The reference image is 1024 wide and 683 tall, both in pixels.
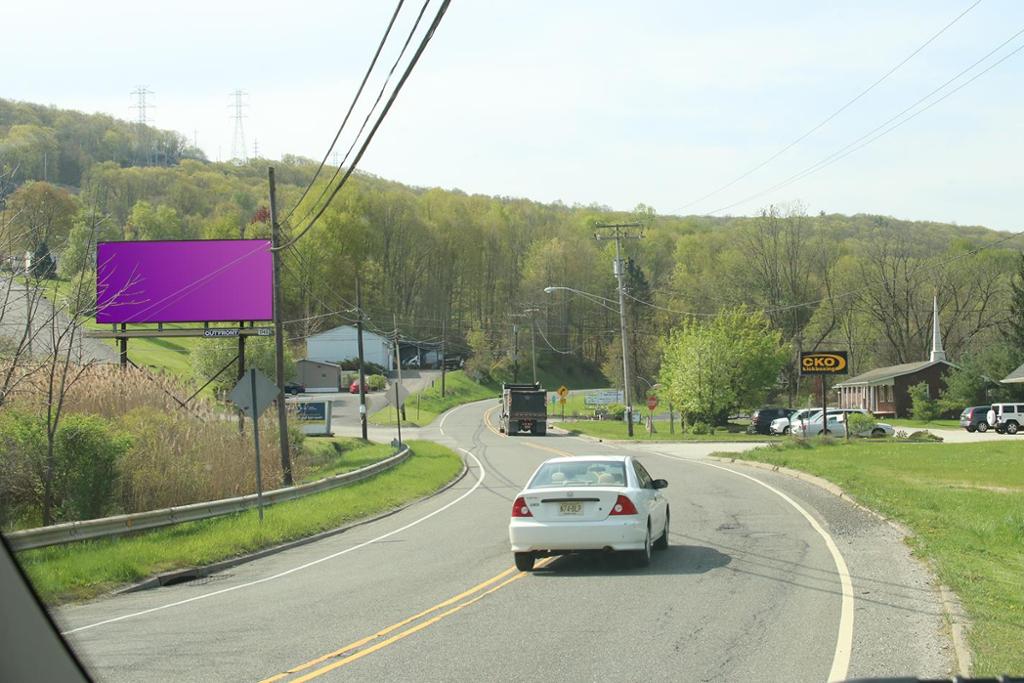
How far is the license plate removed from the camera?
13484 mm

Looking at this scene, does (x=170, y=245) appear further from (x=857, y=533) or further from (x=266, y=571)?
(x=857, y=533)

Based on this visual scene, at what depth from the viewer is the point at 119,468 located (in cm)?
2167

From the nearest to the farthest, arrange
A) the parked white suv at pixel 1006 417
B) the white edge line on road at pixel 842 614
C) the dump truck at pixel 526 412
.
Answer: the white edge line on road at pixel 842 614, the parked white suv at pixel 1006 417, the dump truck at pixel 526 412

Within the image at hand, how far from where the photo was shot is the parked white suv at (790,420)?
185 feet

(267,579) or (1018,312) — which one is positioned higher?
(1018,312)

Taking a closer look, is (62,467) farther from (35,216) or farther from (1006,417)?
(1006,417)

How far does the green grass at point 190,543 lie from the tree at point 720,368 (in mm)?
37834

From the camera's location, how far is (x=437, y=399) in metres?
101

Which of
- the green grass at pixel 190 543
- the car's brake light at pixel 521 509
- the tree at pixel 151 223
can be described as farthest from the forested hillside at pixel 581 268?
the car's brake light at pixel 521 509

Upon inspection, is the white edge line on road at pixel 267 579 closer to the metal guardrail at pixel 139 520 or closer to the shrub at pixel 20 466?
the metal guardrail at pixel 139 520

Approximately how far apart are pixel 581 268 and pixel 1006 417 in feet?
196

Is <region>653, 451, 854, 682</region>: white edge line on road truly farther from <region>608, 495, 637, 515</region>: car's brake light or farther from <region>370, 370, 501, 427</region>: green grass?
<region>370, 370, 501, 427</region>: green grass

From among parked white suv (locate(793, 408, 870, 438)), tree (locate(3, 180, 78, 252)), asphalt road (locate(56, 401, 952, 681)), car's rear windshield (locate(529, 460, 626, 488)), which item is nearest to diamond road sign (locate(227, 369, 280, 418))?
asphalt road (locate(56, 401, 952, 681))

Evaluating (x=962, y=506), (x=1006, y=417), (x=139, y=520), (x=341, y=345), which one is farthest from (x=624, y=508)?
(x=341, y=345)
